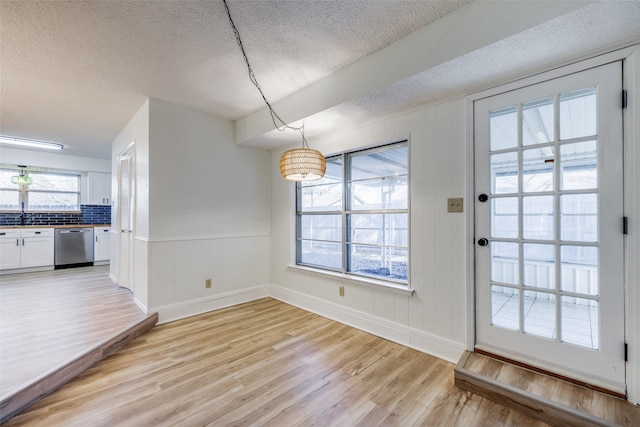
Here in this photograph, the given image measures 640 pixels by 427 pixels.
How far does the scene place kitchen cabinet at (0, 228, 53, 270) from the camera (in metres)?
4.89

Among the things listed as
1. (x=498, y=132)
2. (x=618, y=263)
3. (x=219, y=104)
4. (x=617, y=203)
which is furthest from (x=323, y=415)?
(x=219, y=104)

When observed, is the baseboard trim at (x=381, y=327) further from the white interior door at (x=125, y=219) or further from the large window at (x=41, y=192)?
the large window at (x=41, y=192)

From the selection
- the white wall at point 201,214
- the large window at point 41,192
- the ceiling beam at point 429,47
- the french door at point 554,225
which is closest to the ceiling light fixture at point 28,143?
the large window at point 41,192

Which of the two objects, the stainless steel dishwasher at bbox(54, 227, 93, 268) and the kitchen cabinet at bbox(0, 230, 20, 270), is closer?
the kitchen cabinet at bbox(0, 230, 20, 270)

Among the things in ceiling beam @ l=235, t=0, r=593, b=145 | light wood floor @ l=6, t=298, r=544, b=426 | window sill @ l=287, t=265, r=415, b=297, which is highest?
ceiling beam @ l=235, t=0, r=593, b=145

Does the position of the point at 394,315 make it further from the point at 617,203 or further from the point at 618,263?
the point at 617,203

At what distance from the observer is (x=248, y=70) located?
8.11 feet

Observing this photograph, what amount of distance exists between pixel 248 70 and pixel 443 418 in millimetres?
3044

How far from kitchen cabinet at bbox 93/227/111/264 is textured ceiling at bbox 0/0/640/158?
11.3ft

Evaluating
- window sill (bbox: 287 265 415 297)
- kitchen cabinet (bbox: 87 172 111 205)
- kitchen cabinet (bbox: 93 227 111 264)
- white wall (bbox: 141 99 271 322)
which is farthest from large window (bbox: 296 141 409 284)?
kitchen cabinet (bbox: 87 172 111 205)

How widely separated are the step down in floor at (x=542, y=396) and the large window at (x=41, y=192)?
7851 mm

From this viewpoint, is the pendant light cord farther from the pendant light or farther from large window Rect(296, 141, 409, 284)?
the pendant light

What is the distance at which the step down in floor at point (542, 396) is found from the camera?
1.50m

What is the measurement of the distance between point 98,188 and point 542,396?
8038 mm
